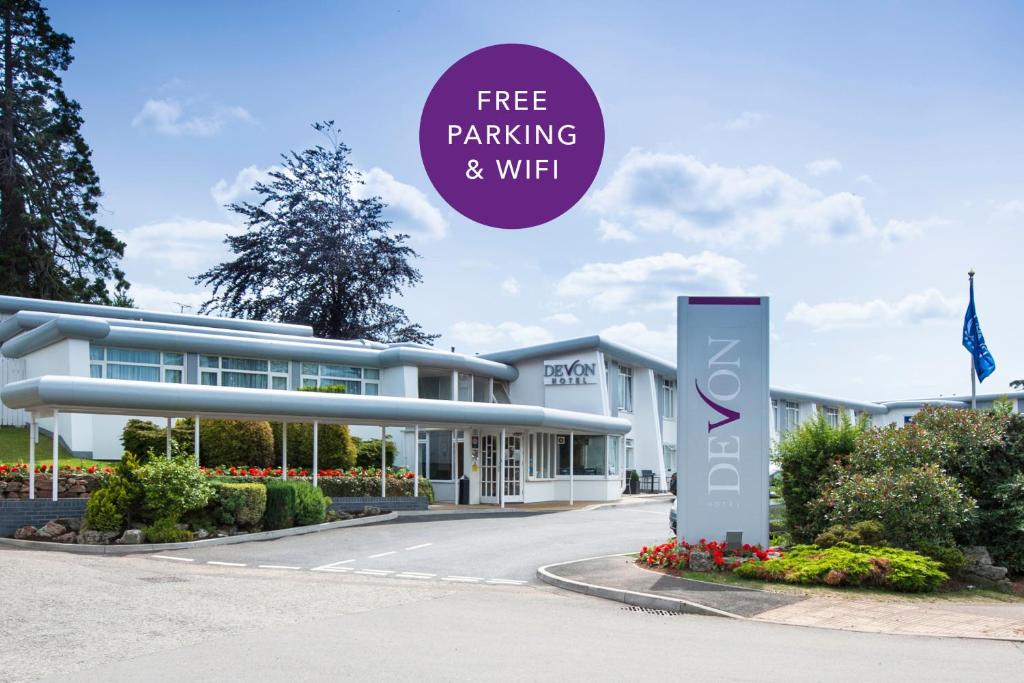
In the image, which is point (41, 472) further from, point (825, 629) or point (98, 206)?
point (98, 206)

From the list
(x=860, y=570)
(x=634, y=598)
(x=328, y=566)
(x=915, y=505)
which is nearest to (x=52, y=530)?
(x=328, y=566)

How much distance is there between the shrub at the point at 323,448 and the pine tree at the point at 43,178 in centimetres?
2275

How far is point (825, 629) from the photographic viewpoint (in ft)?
35.5

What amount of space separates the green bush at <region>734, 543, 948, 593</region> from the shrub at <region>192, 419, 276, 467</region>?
17.9 m

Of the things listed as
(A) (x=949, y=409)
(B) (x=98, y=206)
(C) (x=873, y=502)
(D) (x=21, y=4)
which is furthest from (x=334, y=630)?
(D) (x=21, y=4)

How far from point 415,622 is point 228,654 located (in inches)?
95.3

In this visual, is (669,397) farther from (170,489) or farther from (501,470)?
(170,489)

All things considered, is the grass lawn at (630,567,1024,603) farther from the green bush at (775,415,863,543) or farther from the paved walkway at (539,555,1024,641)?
the green bush at (775,415,863,543)

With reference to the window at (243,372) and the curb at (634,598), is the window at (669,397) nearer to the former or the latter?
the window at (243,372)

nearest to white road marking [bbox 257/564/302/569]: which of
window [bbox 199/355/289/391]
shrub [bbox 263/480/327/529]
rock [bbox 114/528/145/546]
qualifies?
rock [bbox 114/528/145/546]

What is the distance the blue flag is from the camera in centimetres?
2738

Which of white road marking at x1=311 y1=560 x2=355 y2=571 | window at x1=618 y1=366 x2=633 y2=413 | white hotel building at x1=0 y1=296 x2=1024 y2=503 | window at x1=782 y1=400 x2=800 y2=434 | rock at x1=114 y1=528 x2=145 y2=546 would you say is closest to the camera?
white road marking at x1=311 y1=560 x2=355 y2=571

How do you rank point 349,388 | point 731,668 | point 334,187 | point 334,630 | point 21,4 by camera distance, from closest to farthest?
point 731,668 < point 334,630 < point 349,388 < point 21,4 < point 334,187

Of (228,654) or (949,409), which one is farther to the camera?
(949,409)
